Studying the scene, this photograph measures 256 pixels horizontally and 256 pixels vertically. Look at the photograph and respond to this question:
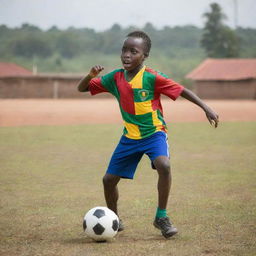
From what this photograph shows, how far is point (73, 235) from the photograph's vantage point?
5.04 m

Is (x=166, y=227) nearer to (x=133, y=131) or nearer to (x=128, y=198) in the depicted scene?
(x=133, y=131)

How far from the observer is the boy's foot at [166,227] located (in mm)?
4879

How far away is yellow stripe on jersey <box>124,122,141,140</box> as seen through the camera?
502 centimetres

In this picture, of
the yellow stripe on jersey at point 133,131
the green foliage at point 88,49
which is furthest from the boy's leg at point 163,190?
the green foliage at point 88,49

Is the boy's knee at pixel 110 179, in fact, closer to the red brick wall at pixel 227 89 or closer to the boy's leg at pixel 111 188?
the boy's leg at pixel 111 188

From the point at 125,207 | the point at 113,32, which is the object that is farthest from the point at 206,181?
the point at 113,32

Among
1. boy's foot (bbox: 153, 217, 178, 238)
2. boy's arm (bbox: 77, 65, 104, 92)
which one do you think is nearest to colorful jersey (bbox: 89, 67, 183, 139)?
boy's arm (bbox: 77, 65, 104, 92)

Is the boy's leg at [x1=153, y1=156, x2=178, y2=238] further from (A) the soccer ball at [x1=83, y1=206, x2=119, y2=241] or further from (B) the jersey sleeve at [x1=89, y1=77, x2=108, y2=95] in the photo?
(B) the jersey sleeve at [x1=89, y1=77, x2=108, y2=95]

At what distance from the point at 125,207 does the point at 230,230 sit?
1.40m

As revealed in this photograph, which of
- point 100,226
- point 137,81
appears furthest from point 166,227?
point 137,81

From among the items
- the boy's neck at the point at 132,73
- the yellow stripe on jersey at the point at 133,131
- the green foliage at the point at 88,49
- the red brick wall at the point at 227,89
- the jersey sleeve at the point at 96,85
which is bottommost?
the red brick wall at the point at 227,89

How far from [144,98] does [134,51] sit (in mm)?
397

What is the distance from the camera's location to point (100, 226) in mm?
4707

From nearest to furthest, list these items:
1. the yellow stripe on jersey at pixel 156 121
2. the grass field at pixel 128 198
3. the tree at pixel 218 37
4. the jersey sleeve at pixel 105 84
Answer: the grass field at pixel 128 198 → the yellow stripe on jersey at pixel 156 121 → the jersey sleeve at pixel 105 84 → the tree at pixel 218 37
